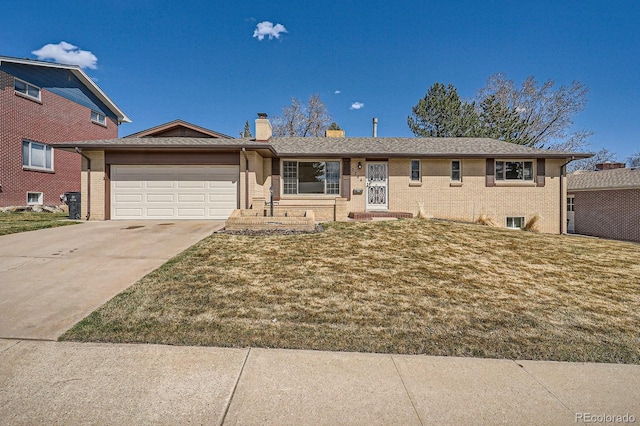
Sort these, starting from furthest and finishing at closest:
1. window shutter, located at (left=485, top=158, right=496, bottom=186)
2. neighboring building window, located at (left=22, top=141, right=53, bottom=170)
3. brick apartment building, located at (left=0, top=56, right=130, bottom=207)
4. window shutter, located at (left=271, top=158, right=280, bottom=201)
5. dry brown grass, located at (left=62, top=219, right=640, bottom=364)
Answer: neighboring building window, located at (left=22, top=141, right=53, bottom=170), brick apartment building, located at (left=0, top=56, right=130, bottom=207), window shutter, located at (left=485, top=158, right=496, bottom=186), window shutter, located at (left=271, top=158, right=280, bottom=201), dry brown grass, located at (left=62, top=219, right=640, bottom=364)

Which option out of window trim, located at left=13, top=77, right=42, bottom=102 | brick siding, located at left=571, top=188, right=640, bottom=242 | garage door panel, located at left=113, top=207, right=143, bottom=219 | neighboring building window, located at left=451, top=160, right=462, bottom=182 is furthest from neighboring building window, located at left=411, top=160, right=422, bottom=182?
window trim, located at left=13, top=77, right=42, bottom=102

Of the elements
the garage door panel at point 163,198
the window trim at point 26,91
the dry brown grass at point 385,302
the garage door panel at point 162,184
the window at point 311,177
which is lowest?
the dry brown grass at point 385,302

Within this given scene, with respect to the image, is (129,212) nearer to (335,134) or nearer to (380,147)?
(380,147)

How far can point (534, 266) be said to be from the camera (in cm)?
649

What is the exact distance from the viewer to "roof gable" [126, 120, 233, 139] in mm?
13211

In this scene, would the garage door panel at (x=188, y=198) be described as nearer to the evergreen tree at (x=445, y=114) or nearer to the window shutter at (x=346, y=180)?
the window shutter at (x=346, y=180)

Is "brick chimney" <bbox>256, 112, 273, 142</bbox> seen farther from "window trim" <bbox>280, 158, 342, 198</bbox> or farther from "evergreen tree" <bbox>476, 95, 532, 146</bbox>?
"evergreen tree" <bbox>476, 95, 532, 146</bbox>

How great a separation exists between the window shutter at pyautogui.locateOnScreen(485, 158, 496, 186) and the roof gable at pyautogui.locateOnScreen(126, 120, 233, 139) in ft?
39.8

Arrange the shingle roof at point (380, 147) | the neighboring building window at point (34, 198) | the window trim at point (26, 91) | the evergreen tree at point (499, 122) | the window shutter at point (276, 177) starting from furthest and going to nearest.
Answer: the evergreen tree at point (499, 122), the neighboring building window at point (34, 198), the window trim at point (26, 91), the window shutter at point (276, 177), the shingle roof at point (380, 147)

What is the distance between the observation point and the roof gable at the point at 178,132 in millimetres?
13211

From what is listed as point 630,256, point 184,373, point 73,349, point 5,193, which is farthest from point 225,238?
point 5,193

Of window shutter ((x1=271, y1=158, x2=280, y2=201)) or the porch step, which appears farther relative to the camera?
window shutter ((x1=271, y1=158, x2=280, y2=201))

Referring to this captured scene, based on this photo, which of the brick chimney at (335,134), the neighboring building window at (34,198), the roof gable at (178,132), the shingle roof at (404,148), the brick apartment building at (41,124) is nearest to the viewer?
the roof gable at (178,132)

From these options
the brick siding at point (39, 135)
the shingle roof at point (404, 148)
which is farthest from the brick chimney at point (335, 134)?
the brick siding at point (39, 135)
